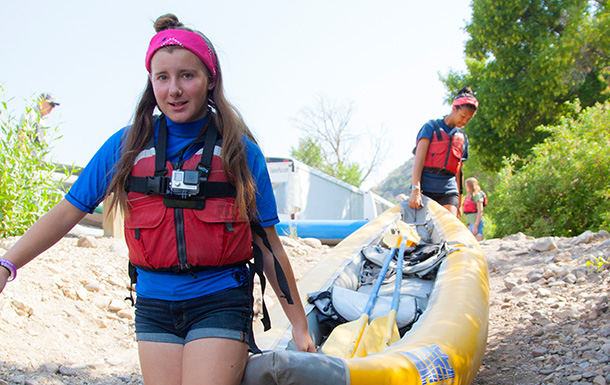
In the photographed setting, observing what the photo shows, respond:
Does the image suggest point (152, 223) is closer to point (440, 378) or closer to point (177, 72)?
point (177, 72)

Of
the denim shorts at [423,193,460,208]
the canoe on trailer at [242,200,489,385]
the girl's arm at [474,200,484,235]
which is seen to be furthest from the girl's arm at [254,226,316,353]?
the girl's arm at [474,200,484,235]

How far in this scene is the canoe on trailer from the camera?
59.6 inches

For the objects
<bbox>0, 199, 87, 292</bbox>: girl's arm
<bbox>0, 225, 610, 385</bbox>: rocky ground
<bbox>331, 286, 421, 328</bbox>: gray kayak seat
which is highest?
<bbox>0, 199, 87, 292</bbox>: girl's arm

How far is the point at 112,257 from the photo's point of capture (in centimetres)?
519

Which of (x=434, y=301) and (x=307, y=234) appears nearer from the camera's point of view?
(x=434, y=301)

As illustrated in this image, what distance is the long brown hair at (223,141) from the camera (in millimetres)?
1627

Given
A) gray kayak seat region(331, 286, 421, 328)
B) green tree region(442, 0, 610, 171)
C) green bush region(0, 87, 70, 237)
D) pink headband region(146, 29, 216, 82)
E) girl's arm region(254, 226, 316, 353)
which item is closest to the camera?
pink headband region(146, 29, 216, 82)

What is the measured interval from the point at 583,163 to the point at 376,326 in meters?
7.04

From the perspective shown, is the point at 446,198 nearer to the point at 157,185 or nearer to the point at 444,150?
the point at 444,150

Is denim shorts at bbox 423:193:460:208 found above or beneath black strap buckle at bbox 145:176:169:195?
beneath

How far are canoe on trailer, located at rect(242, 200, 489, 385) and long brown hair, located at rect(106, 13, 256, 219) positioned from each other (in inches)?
20.5

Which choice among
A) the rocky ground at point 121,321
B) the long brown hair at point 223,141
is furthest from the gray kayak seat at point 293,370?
the rocky ground at point 121,321

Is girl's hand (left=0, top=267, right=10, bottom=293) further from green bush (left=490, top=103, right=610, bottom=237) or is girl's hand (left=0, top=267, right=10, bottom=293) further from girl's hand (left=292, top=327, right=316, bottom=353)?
green bush (left=490, top=103, right=610, bottom=237)

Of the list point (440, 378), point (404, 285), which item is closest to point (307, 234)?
point (404, 285)
